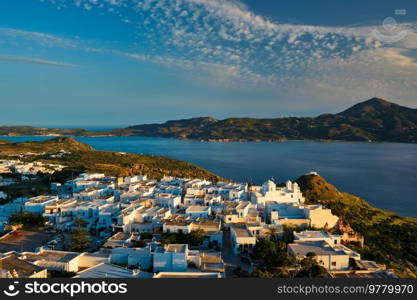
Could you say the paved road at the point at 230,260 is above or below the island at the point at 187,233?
below

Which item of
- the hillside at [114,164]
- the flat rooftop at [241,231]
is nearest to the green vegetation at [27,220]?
the flat rooftop at [241,231]

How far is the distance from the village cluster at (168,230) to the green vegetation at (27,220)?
1.07 ft

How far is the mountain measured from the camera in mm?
133125

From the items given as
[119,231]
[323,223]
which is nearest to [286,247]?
[323,223]

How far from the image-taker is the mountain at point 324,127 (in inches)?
5241

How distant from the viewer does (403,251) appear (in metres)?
24.5

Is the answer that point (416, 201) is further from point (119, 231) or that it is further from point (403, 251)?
point (119, 231)

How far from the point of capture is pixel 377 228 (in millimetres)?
29219

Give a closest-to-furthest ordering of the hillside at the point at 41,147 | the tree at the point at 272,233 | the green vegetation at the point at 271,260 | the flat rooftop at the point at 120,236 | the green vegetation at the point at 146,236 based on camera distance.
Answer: the green vegetation at the point at 271,260
the flat rooftop at the point at 120,236
the green vegetation at the point at 146,236
the tree at the point at 272,233
the hillside at the point at 41,147

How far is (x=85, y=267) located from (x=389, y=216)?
3000cm

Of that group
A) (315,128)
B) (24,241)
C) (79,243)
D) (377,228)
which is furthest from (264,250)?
(315,128)

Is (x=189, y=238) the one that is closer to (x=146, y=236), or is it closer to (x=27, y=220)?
(x=146, y=236)

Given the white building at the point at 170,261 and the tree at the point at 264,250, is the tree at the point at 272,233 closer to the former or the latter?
the tree at the point at 264,250

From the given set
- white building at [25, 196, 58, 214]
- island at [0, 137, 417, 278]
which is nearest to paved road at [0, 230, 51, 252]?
island at [0, 137, 417, 278]
